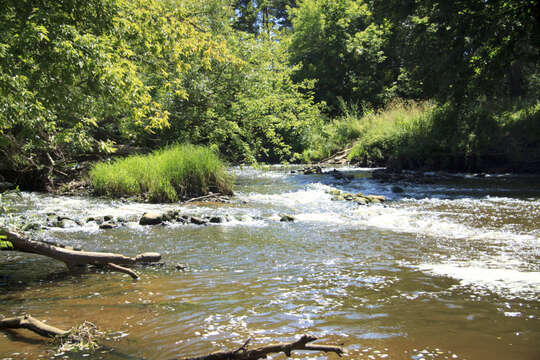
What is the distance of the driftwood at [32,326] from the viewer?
3235mm

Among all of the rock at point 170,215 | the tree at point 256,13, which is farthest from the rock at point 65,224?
the tree at point 256,13

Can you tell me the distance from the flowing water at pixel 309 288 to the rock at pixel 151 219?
0.53 feet

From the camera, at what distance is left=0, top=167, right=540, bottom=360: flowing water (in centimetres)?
332

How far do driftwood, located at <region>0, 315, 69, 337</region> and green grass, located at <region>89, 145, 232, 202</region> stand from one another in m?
8.68

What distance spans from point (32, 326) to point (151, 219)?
5.45m

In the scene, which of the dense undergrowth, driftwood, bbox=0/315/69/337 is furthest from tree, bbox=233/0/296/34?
driftwood, bbox=0/315/69/337

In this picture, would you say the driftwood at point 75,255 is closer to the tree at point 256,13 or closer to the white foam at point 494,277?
the white foam at point 494,277

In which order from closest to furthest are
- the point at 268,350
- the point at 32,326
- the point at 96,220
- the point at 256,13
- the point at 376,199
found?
the point at 268,350
the point at 32,326
the point at 96,220
the point at 376,199
the point at 256,13

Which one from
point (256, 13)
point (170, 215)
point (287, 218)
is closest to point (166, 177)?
point (170, 215)

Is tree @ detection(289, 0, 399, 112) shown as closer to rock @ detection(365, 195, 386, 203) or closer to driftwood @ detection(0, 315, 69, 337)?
rock @ detection(365, 195, 386, 203)

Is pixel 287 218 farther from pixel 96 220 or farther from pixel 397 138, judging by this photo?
pixel 397 138

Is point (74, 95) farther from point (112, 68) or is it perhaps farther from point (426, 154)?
point (426, 154)

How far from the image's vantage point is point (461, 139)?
58.5 ft

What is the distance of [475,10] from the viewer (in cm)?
1572
